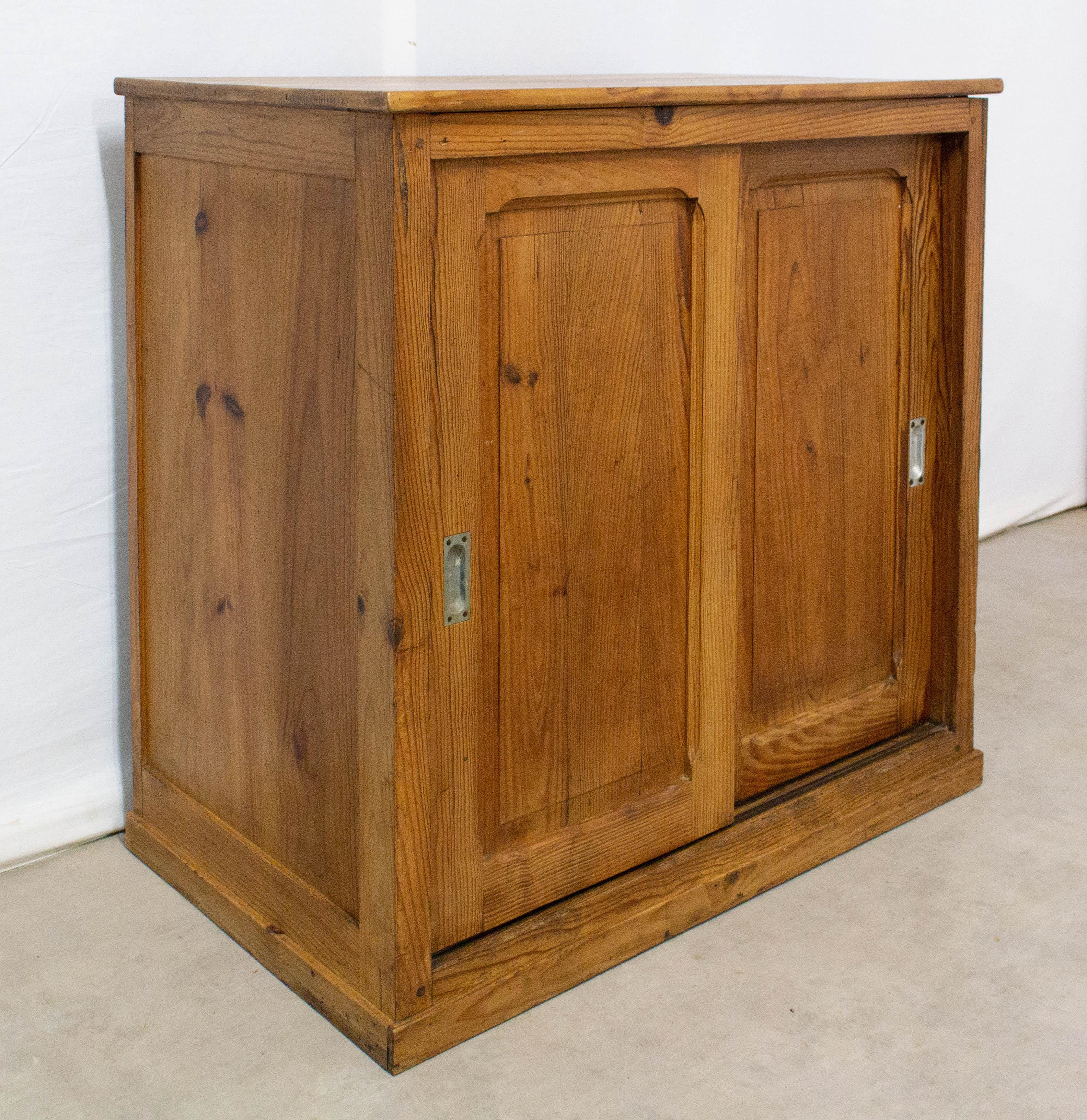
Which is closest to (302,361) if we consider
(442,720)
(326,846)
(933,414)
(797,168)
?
(442,720)

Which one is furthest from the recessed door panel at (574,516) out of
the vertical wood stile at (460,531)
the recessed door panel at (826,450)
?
the recessed door panel at (826,450)

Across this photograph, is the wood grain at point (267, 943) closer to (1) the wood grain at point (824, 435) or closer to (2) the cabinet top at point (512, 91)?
(1) the wood grain at point (824, 435)

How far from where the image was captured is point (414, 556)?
1.71 meters

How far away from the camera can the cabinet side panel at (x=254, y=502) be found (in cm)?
179

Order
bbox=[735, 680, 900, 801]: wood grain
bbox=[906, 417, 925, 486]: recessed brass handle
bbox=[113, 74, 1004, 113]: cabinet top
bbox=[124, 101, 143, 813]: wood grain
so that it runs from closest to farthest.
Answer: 1. bbox=[113, 74, 1004, 113]: cabinet top
2. bbox=[124, 101, 143, 813]: wood grain
3. bbox=[735, 680, 900, 801]: wood grain
4. bbox=[906, 417, 925, 486]: recessed brass handle

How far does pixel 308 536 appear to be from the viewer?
186 centimetres

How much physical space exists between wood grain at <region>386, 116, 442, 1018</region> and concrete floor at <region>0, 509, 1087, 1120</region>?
0.60 feet

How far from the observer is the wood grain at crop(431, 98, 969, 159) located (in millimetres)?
1650

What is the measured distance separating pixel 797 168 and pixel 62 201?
1130 millimetres

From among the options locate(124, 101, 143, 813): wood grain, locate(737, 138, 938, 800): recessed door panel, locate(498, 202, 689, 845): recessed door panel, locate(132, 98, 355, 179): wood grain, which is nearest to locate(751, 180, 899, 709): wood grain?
locate(737, 138, 938, 800): recessed door panel

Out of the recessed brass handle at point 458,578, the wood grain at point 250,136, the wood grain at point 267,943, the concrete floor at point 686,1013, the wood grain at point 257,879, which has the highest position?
the wood grain at point 250,136

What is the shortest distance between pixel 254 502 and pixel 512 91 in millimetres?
668

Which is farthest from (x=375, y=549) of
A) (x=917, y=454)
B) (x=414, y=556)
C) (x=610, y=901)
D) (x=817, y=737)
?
(x=917, y=454)

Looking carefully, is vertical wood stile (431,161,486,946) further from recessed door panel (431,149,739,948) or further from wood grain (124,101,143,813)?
wood grain (124,101,143,813)
